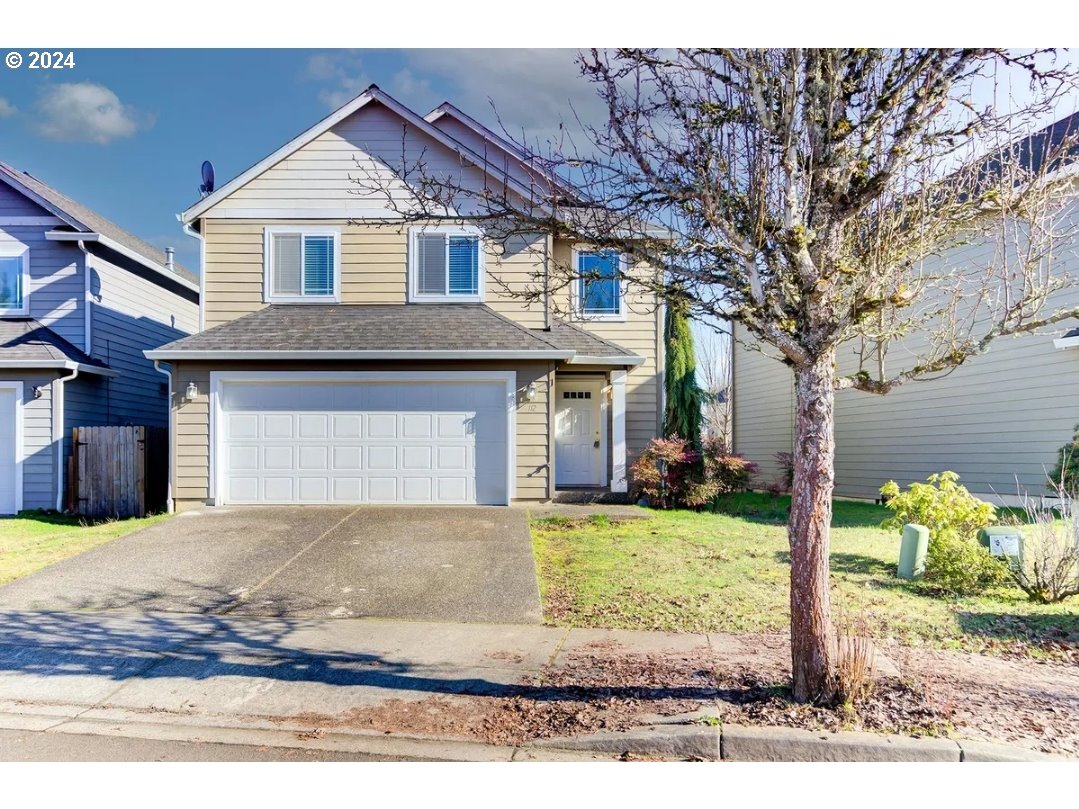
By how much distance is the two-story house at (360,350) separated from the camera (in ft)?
40.7

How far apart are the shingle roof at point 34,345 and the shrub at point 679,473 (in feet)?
33.9

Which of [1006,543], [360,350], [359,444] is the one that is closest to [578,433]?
[359,444]

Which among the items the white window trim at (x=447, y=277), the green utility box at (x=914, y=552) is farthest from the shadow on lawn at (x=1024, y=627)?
the white window trim at (x=447, y=277)

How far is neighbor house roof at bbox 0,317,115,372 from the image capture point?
13.1m

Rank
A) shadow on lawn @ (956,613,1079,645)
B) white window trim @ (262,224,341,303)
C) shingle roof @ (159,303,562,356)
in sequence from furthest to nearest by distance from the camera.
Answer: white window trim @ (262,224,341,303), shingle roof @ (159,303,562,356), shadow on lawn @ (956,613,1079,645)

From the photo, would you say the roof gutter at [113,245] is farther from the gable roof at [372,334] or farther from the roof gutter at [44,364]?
the gable roof at [372,334]

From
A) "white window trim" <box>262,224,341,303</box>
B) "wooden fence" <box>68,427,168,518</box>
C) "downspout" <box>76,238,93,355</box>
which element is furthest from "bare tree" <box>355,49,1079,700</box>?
"downspout" <box>76,238,93,355</box>

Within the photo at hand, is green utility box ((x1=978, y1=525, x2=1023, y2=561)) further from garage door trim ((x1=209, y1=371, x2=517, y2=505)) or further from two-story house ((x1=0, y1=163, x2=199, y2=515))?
two-story house ((x1=0, y1=163, x2=199, y2=515))

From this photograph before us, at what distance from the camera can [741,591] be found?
756cm

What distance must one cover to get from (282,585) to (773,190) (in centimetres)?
612

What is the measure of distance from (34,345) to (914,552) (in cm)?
1440

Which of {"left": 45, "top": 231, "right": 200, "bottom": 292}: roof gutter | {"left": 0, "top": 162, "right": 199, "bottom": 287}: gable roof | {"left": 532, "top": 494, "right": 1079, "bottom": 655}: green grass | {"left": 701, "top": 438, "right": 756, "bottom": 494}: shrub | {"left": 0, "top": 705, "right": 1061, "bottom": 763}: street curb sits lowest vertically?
{"left": 0, "top": 705, "right": 1061, "bottom": 763}: street curb

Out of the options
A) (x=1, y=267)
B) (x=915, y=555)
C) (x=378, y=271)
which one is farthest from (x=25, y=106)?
(x=915, y=555)

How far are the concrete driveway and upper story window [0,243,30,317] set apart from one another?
21.5 feet
